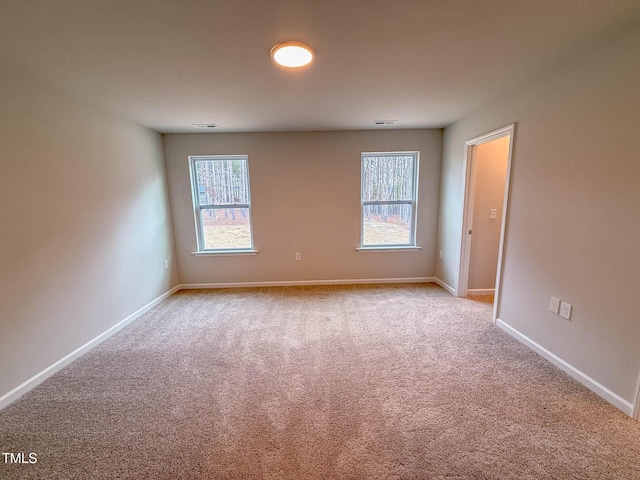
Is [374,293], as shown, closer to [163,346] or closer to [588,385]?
[588,385]

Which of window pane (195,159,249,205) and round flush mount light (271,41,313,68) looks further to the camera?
window pane (195,159,249,205)

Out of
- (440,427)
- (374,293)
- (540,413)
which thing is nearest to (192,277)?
(374,293)

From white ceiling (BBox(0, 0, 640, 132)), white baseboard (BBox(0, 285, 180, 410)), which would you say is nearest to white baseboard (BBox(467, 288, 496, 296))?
white ceiling (BBox(0, 0, 640, 132))

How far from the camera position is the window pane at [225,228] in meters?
3.83

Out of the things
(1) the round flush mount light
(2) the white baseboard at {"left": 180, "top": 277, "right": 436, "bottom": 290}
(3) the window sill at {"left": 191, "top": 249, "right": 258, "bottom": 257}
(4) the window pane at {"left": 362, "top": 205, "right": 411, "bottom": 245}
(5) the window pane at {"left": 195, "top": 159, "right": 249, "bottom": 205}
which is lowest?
(2) the white baseboard at {"left": 180, "top": 277, "right": 436, "bottom": 290}

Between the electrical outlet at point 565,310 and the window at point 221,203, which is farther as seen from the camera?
the window at point 221,203

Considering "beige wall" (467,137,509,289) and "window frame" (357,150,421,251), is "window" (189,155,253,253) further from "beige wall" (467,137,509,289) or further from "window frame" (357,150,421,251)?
"beige wall" (467,137,509,289)

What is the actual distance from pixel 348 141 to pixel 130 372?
3.54m

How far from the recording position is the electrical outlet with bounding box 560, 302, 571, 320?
1873 mm

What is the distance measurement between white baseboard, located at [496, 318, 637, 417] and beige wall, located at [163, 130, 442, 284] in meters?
1.75

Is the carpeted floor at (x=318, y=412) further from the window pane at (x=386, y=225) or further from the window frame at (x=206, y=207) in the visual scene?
the window pane at (x=386, y=225)

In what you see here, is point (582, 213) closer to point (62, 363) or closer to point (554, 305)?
point (554, 305)

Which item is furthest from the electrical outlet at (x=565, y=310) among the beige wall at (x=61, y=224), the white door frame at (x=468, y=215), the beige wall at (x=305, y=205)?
the beige wall at (x=61, y=224)

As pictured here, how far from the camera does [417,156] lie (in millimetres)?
3719
